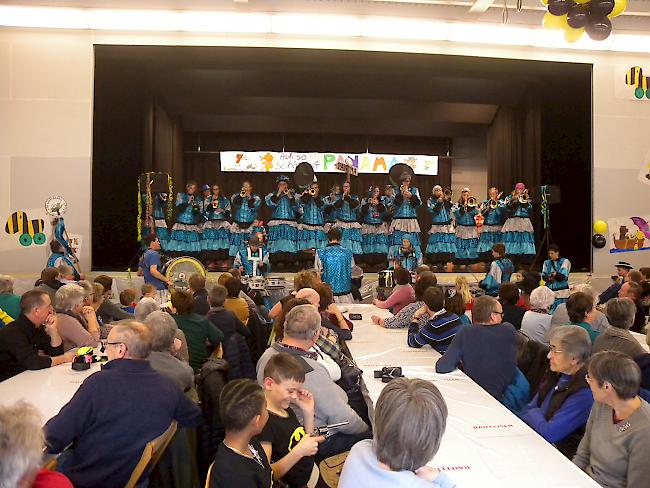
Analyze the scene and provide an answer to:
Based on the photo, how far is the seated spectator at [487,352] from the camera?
134 inches

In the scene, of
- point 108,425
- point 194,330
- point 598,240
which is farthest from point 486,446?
point 598,240

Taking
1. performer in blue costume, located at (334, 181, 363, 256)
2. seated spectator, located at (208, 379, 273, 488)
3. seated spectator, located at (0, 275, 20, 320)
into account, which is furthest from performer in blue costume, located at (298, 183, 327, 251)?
seated spectator, located at (208, 379, 273, 488)

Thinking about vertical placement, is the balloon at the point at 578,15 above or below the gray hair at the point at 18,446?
above

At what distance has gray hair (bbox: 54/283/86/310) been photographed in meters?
4.28

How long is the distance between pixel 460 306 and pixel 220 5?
28.9 ft

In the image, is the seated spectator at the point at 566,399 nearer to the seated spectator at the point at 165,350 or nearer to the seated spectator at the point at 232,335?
the seated spectator at the point at 165,350

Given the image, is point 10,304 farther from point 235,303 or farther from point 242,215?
point 242,215

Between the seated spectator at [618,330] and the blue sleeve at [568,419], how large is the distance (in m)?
0.85

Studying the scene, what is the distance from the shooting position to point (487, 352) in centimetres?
340

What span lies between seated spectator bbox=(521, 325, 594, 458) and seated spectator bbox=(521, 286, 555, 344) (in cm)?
178

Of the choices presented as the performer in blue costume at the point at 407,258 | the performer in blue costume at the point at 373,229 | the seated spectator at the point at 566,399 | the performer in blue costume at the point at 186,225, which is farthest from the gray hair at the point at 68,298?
the performer in blue costume at the point at 373,229

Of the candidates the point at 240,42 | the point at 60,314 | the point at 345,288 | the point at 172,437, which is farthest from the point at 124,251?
the point at 172,437

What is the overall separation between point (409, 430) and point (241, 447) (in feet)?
2.17

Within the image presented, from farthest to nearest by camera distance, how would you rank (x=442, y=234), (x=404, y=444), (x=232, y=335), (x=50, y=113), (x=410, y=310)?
(x=442, y=234), (x=50, y=113), (x=410, y=310), (x=232, y=335), (x=404, y=444)
